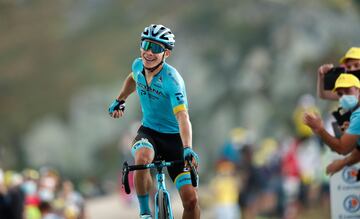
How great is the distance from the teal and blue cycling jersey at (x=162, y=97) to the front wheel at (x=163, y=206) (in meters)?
0.77

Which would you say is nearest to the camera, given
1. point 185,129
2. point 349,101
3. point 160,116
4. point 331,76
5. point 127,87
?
point 185,129

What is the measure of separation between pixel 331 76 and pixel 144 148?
2.64m

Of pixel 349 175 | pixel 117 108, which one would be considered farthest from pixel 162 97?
pixel 349 175

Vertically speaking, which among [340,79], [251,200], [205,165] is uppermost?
[205,165]

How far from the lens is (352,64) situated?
1206cm

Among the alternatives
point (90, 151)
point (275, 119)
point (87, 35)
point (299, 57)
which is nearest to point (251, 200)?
point (275, 119)

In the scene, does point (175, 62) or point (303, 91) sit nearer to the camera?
point (303, 91)

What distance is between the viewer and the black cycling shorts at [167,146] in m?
11.2

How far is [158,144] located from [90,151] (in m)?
26.9

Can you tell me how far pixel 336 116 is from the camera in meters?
11.9

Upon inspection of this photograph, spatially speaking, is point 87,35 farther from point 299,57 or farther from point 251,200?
point 251,200

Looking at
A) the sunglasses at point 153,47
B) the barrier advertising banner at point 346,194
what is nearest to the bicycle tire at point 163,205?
the sunglasses at point 153,47

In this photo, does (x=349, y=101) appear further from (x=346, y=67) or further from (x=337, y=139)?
(x=346, y=67)

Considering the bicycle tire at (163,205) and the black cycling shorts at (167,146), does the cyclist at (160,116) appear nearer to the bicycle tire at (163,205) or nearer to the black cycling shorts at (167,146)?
the black cycling shorts at (167,146)
